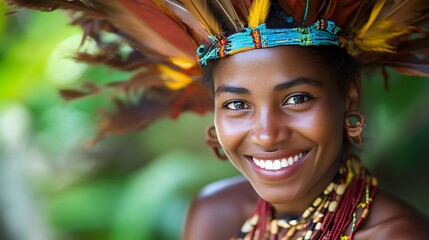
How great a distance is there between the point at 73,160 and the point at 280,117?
2.15 m

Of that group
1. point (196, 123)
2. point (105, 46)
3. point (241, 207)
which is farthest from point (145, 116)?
point (196, 123)

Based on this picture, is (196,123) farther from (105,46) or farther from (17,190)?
(105,46)

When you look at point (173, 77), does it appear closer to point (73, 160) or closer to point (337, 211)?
point (337, 211)

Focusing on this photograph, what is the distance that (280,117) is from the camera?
173cm

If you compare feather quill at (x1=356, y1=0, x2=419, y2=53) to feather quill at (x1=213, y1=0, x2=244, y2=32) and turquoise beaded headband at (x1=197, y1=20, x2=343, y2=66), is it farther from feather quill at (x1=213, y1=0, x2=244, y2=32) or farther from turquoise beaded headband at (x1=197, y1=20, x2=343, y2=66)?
feather quill at (x1=213, y1=0, x2=244, y2=32)

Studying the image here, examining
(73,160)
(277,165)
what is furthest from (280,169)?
(73,160)

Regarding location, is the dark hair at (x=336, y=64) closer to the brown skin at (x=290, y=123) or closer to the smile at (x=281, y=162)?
the brown skin at (x=290, y=123)

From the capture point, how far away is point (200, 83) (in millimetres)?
2229

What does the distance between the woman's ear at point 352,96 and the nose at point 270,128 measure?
0.27m

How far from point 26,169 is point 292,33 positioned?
2.41m

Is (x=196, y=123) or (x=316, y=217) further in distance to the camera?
(x=196, y=123)

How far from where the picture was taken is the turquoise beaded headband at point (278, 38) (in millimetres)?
1718

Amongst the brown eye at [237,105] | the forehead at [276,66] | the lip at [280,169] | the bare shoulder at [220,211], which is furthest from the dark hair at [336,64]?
the bare shoulder at [220,211]

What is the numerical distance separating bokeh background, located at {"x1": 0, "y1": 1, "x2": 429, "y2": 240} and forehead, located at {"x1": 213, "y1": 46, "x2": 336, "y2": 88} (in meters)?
1.51
